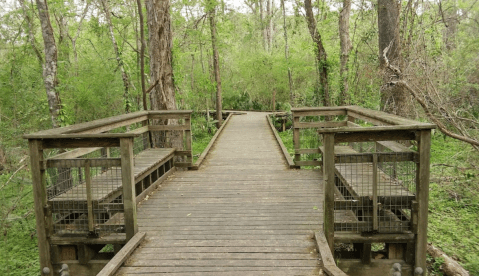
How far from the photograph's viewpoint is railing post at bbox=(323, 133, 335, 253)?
3936 mm

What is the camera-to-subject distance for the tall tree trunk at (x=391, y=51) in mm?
6653

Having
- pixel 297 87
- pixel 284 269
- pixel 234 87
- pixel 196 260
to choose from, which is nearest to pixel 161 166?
pixel 196 260

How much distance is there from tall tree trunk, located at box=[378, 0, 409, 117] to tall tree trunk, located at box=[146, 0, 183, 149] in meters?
4.65

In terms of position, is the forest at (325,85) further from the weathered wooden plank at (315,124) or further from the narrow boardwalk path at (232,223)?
the narrow boardwalk path at (232,223)

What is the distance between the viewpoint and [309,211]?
519 centimetres

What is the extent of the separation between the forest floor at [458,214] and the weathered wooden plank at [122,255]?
417cm

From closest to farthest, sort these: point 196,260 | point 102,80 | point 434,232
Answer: point 196,260, point 434,232, point 102,80

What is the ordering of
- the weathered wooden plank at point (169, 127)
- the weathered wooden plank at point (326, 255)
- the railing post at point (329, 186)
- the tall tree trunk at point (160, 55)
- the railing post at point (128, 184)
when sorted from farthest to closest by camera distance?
1. the tall tree trunk at point (160, 55)
2. the weathered wooden plank at point (169, 127)
3. the railing post at point (128, 184)
4. the railing post at point (329, 186)
5. the weathered wooden plank at point (326, 255)

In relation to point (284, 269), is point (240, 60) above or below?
above

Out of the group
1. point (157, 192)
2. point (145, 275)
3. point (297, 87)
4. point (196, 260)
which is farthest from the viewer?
point (297, 87)

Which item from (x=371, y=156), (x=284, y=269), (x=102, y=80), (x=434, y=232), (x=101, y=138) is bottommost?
(x=434, y=232)

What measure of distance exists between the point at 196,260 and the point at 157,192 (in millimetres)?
2663

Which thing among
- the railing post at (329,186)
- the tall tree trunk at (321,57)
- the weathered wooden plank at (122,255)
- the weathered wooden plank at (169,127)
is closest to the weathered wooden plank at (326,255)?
the railing post at (329,186)

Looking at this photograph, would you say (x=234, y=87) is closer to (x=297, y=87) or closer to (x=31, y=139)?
(x=297, y=87)
